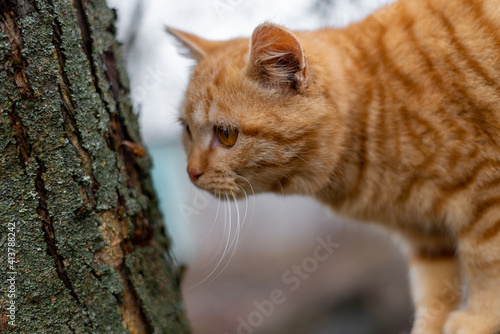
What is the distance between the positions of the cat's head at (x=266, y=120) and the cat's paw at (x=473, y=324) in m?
0.81

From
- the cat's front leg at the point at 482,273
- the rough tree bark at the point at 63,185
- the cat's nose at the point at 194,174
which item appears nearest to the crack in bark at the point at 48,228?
the rough tree bark at the point at 63,185

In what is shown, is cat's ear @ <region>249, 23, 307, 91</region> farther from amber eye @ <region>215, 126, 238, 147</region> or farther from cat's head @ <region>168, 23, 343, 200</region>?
amber eye @ <region>215, 126, 238, 147</region>

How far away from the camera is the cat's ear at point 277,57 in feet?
4.94

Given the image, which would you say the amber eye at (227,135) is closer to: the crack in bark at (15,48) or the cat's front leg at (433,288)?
the crack in bark at (15,48)

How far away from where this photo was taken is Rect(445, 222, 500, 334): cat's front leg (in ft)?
5.25

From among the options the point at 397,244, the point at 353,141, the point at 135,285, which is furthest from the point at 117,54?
the point at 397,244

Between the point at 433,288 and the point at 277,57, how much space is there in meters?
1.40

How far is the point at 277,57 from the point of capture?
158 centimetres

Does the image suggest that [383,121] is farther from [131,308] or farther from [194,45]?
[131,308]

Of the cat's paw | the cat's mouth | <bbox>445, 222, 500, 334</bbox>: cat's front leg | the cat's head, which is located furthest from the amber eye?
the cat's paw

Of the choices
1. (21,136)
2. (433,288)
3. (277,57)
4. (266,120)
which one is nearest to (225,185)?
(266,120)

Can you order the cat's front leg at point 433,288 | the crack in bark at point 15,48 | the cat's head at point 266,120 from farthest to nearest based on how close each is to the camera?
1. the cat's front leg at point 433,288
2. the cat's head at point 266,120
3. the crack in bark at point 15,48

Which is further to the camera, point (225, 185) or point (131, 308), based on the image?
point (225, 185)

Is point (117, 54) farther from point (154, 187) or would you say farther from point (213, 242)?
point (213, 242)
